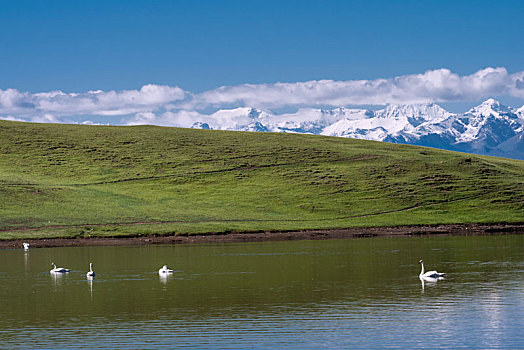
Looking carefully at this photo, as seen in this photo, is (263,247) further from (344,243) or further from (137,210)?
(137,210)

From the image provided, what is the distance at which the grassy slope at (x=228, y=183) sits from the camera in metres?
91.8

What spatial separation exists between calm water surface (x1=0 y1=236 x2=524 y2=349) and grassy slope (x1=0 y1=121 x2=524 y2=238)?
27.7 meters

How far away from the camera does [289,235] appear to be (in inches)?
3292

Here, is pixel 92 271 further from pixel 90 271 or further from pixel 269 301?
pixel 269 301

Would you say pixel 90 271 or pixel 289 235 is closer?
pixel 90 271

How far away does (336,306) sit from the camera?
36.1m

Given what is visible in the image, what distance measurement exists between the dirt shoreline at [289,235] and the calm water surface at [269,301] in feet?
45.0

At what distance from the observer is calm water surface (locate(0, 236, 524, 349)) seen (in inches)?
1144

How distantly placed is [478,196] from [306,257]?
55823mm

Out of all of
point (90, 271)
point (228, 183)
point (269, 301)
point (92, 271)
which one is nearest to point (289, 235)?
point (228, 183)

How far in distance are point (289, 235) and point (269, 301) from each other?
45870 mm

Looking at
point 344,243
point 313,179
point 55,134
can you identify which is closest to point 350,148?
point 313,179

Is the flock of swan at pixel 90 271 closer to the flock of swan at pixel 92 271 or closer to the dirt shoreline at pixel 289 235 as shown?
the flock of swan at pixel 92 271

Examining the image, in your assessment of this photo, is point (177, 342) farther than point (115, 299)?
No
